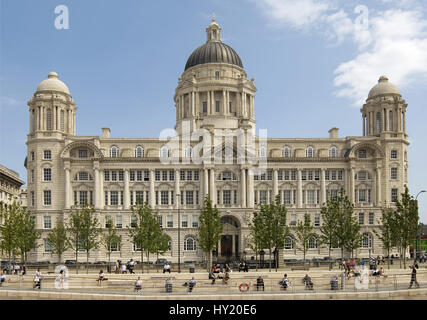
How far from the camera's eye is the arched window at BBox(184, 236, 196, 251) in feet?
290

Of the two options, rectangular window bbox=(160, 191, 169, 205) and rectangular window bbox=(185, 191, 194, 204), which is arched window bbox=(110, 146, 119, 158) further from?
rectangular window bbox=(185, 191, 194, 204)

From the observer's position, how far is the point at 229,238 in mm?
90375

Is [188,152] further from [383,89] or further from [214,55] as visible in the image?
[383,89]

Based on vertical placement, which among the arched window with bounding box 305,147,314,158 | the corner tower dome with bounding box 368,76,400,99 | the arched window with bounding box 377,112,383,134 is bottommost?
the arched window with bounding box 305,147,314,158

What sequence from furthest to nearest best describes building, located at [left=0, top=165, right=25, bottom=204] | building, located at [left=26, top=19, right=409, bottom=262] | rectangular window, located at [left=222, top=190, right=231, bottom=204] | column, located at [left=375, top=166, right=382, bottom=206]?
building, located at [left=0, top=165, right=25, bottom=204] < column, located at [left=375, top=166, right=382, bottom=206] < rectangular window, located at [left=222, top=190, right=231, bottom=204] < building, located at [left=26, top=19, right=409, bottom=262]

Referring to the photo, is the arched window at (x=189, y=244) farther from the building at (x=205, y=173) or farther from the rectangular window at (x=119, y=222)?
the rectangular window at (x=119, y=222)

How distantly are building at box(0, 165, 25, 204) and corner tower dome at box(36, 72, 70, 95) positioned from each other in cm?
2214

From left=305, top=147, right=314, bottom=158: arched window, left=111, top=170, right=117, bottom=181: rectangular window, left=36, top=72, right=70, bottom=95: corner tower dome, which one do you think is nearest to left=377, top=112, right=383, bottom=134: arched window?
left=305, top=147, right=314, bottom=158: arched window

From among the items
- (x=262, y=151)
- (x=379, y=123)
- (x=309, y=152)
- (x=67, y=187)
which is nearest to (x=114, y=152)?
(x=67, y=187)

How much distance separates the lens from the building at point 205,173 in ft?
289

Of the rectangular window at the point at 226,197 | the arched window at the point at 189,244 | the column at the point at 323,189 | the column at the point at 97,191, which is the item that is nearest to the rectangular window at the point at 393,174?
the column at the point at 323,189
